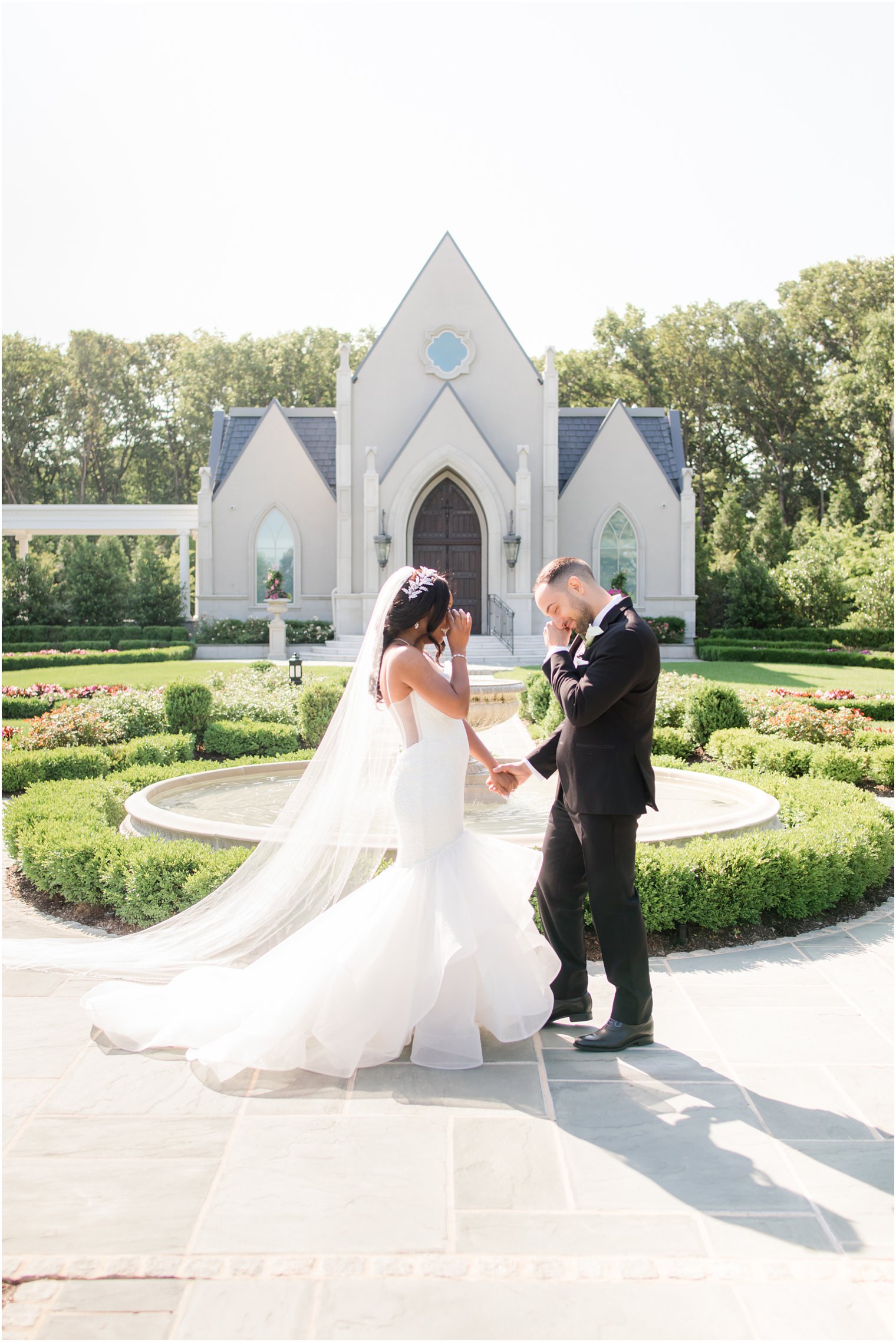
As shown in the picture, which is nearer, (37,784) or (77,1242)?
(77,1242)

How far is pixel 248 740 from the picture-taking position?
11453 mm

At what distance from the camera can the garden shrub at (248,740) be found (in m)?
11.4

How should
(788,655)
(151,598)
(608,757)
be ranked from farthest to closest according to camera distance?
(151,598)
(788,655)
(608,757)

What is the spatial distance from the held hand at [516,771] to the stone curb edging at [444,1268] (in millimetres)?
2112

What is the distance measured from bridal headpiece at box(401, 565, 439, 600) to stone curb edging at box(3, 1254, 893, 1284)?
2526 millimetres

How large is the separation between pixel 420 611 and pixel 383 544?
22.4 m

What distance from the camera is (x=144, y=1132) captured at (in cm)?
344

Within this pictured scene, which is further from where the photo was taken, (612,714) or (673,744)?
(673,744)

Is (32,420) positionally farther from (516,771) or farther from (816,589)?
(516,771)

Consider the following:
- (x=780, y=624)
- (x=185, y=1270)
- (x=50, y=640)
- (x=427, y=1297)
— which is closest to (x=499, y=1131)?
(x=427, y=1297)

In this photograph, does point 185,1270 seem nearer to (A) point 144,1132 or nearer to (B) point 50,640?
(A) point 144,1132

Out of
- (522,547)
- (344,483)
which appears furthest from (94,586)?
(522,547)

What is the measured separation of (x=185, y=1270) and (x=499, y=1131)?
119cm

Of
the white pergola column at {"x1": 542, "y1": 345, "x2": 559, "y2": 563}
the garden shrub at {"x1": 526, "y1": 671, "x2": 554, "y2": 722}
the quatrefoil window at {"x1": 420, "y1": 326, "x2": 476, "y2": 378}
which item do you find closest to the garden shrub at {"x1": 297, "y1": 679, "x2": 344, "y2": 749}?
the garden shrub at {"x1": 526, "y1": 671, "x2": 554, "y2": 722}
